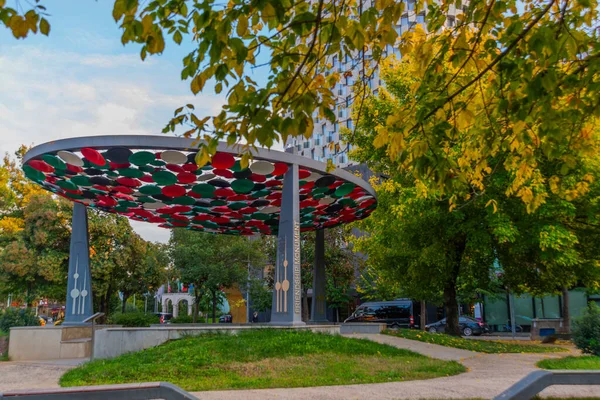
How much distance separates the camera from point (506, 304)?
4269 cm

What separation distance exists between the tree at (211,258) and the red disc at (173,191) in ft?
53.5

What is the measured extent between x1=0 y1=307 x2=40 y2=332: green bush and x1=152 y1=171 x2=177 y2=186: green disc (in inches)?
389

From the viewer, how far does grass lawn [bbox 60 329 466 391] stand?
9117 mm

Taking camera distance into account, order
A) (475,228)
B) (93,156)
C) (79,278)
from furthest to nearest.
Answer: (79,278) → (475,228) → (93,156)

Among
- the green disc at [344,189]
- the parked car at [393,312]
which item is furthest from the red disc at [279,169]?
the parked car at [393,312]

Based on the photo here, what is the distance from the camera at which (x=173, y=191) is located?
56.9ft

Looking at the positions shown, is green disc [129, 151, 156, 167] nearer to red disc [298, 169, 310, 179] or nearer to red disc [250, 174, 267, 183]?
red disc [250, 174, 267, 183]

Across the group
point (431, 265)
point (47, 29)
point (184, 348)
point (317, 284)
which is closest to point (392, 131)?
point (47, 29)

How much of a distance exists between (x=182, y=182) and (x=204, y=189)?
993 millimetres

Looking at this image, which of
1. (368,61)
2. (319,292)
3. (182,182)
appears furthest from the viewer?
(319,292)

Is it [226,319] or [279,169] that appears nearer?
[279,169]

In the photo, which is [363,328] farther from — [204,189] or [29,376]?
[29,376]

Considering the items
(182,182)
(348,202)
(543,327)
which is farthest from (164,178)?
(543,327)

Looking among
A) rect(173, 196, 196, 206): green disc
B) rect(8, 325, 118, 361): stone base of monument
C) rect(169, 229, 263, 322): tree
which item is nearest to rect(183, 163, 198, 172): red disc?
rect(173, 196, 196, 206): green disc
